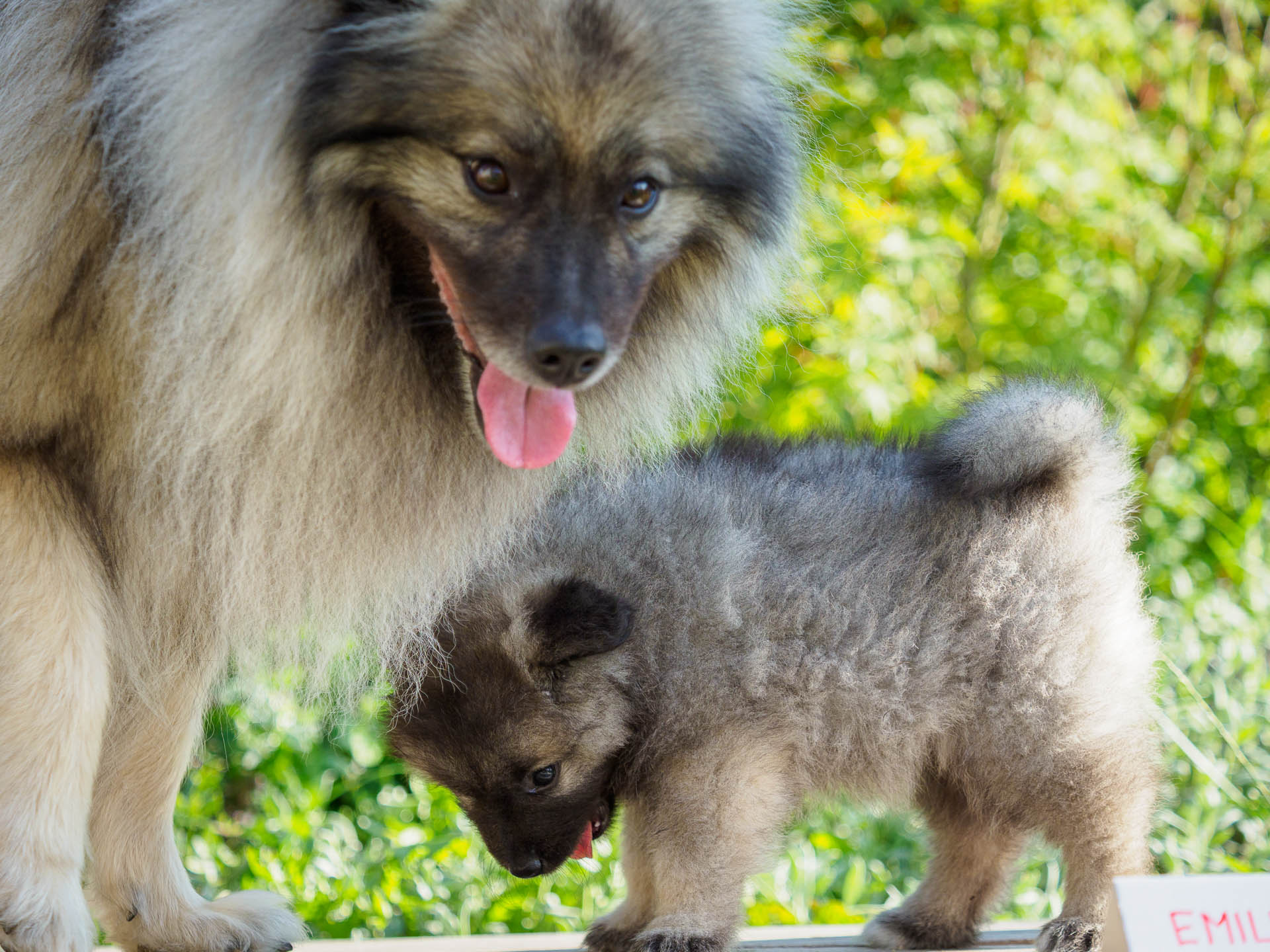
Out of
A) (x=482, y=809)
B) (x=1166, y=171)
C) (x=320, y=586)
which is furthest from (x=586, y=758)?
(x=1166, y=171)

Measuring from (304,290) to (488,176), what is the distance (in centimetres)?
37

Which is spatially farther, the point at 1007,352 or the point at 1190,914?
the point at 1007,352

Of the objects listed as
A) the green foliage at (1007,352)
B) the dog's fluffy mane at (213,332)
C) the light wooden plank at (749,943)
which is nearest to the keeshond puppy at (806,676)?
the light wooden plank at (749,943)

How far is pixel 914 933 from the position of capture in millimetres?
3051

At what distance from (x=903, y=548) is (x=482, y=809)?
3.53 feet

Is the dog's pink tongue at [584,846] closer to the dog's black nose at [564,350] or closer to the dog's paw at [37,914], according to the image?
the dog's paw at [37,914]

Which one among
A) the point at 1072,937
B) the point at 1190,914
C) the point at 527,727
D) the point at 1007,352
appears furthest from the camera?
the point at 1007,352

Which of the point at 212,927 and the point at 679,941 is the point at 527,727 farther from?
the point at 212,927

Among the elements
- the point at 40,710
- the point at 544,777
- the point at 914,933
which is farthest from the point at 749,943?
the point at 40,710

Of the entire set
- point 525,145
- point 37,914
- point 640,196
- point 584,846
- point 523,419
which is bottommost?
point 584,846

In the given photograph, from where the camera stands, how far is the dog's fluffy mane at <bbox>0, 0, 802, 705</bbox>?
2092 millimetres

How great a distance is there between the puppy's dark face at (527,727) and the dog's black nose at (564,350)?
32.8 inches

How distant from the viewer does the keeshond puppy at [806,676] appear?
2.72 m

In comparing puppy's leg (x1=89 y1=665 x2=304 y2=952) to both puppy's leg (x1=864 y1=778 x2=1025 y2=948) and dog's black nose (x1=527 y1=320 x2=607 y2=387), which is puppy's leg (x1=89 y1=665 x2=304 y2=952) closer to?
A: dog's black nose (x1=527 y1=320 x2=607 y2=387)
